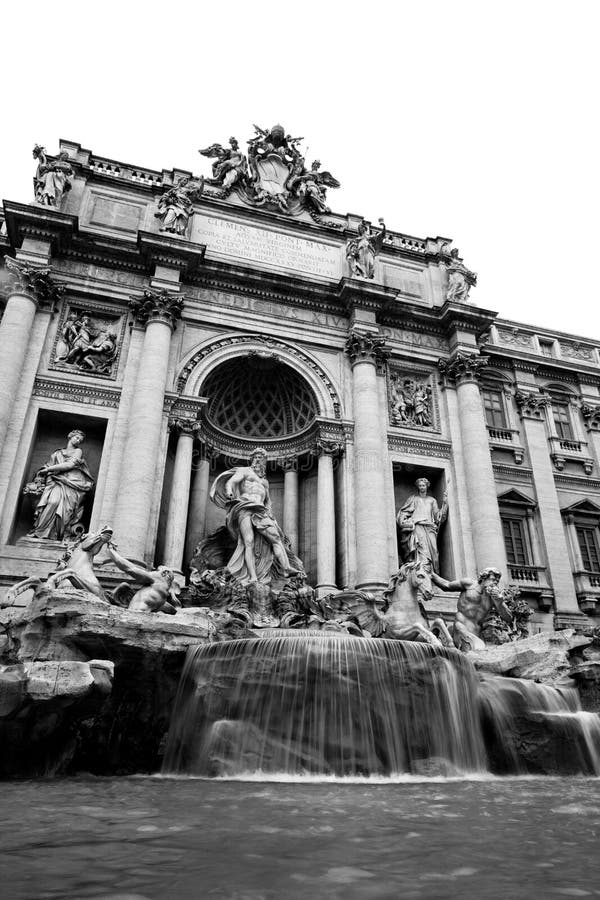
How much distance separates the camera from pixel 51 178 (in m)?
19.8

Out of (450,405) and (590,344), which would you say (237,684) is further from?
(590,344)

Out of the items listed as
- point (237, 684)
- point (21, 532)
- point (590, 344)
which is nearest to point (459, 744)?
point (237, 684)

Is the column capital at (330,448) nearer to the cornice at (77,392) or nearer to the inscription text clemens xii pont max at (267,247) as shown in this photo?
the cornice at (77,392)

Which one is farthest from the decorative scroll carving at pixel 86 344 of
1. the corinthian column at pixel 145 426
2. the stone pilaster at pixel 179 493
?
the stone pilaster at pixel 179 493

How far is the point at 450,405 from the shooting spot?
71.3 ft

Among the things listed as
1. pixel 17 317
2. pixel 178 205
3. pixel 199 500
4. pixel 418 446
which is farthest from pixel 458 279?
pixel 17 317

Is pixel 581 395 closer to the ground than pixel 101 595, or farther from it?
farther from it

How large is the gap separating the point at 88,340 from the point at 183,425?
4.08 meters

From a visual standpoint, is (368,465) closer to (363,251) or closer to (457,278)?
(363,251)

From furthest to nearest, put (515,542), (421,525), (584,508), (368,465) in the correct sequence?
(584,508) < (515,542) < (421,525) < (368,465)

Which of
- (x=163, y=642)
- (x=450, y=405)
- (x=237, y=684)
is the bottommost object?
(x=237, y=684)

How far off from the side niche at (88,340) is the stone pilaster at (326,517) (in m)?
7.03

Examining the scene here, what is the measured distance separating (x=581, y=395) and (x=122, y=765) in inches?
903

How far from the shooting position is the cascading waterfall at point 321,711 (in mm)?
7996
